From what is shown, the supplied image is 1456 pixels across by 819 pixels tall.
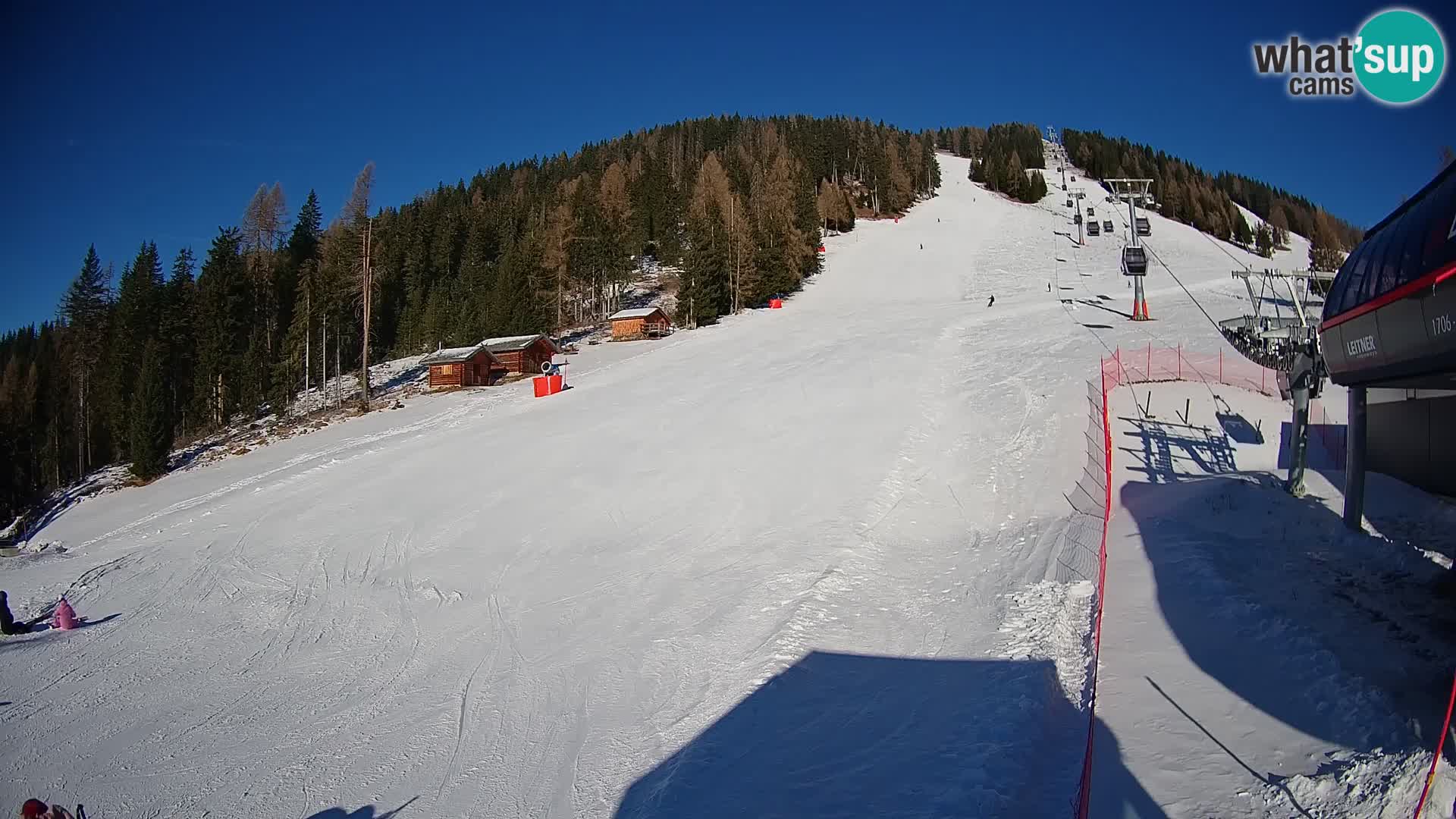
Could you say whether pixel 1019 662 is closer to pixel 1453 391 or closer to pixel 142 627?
pixel 1453 391

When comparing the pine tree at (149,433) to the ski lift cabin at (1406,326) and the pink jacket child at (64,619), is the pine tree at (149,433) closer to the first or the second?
the pink jacket child at (64,619)

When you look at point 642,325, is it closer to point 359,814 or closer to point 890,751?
point 359,814

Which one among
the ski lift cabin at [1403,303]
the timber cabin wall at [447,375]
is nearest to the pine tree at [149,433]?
the timber cabin wall at [447,375]

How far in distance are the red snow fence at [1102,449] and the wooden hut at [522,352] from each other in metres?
29.3

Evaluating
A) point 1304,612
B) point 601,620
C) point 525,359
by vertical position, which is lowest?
point 601,620

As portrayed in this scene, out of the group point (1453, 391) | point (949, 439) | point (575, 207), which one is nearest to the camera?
point (1453, 391)

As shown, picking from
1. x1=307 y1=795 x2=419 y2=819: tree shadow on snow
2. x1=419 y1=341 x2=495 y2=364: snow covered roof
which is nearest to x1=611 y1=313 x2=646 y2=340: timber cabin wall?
x1=419 y1=341 x2=495 y2=364: snow covered roof

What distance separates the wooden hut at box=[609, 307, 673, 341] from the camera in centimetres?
4869

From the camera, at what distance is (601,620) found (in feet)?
38.4

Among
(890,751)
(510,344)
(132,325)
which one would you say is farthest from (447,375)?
(890,751)

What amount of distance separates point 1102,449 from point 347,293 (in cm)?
4203

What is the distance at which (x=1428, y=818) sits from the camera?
4594mm

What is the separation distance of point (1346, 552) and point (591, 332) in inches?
2014

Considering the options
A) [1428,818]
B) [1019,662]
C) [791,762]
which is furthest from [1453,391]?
[791,762]
